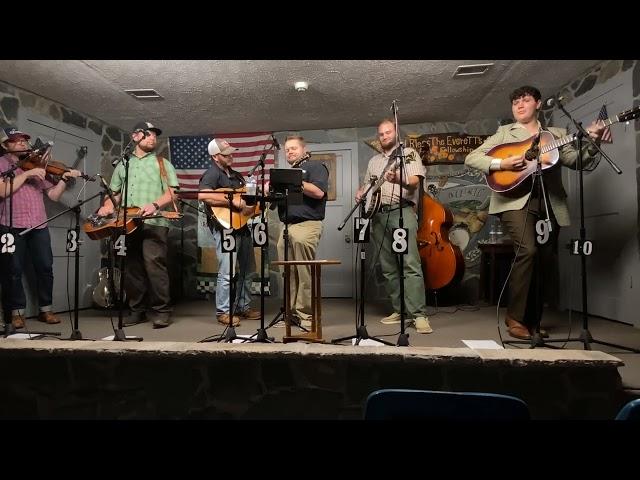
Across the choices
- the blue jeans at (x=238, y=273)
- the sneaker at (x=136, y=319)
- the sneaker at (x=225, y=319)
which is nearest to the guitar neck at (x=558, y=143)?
the blue jeans at (x=238, y=273)

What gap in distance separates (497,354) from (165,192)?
3053mm

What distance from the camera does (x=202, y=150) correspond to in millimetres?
6414

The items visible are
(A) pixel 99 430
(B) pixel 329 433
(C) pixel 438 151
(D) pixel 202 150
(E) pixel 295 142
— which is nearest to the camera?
(B) pixel 329 433

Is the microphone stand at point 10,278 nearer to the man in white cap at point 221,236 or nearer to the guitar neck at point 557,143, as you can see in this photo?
the man in white cap at point 221,236

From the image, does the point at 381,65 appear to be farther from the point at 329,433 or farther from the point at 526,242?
the point at 329,433

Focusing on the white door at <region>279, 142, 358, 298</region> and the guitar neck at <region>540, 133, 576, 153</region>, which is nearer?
the guitar neck at <region>540, 133, 576, 153</region>

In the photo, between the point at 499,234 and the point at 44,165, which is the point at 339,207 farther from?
the point at 44,165

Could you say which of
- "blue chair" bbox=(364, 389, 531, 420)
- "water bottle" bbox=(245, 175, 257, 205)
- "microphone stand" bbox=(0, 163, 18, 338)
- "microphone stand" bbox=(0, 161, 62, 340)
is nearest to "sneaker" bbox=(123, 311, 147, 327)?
"microphone stand" bbox=(0, 161, 62, 340)

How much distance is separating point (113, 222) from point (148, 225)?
0.32 metres

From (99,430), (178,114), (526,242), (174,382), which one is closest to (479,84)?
(526,242)

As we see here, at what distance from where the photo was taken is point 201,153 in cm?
641

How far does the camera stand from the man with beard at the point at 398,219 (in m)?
Result: 3.43

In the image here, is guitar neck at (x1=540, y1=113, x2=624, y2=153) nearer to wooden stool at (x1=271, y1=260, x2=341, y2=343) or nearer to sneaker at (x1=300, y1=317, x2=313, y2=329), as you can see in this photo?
wooden stool at (x1=271, y1=260, x2=341, y2=343)

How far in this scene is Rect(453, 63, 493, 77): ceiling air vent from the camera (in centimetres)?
406
